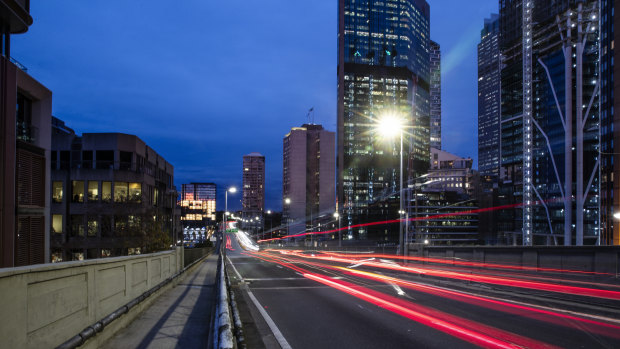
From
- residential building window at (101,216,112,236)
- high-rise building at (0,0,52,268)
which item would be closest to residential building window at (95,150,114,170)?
residential building window at (101,216,112,236)

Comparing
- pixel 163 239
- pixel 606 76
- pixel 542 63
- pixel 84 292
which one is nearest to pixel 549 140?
pixel 542 63

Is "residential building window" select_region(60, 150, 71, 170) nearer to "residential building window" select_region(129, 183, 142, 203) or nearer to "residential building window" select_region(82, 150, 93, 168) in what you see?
"residential building window" select_region(82, 150, 93, 168)

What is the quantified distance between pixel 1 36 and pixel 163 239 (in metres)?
21.2

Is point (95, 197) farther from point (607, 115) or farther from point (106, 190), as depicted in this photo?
point (607, 115)

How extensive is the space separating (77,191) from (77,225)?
3.87 metres

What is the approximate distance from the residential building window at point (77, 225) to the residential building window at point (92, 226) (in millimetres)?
756

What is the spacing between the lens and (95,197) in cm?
4731

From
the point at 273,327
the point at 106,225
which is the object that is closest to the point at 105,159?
the point at 106,225

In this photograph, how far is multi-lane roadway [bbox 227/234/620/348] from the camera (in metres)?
9.45

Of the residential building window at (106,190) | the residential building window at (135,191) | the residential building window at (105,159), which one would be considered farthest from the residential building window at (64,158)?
the residential building window at (135,191)

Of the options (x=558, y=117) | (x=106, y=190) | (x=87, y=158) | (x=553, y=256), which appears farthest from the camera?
(x=558, y=117)

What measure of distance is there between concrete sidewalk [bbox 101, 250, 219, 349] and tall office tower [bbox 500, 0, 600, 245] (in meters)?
99.9

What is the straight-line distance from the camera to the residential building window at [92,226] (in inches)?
1828

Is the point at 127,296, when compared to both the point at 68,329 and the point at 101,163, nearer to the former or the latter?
the point at 68,329
